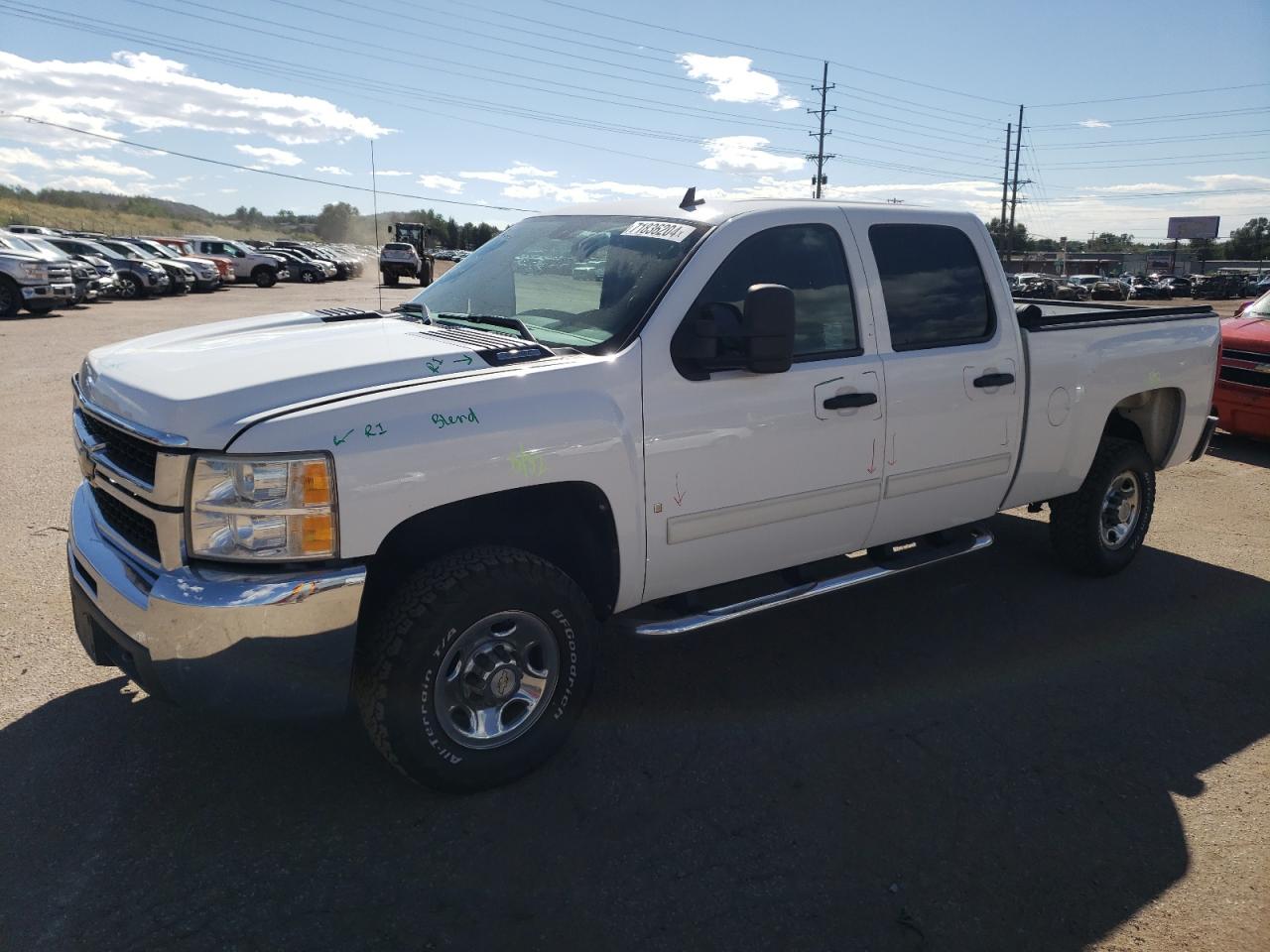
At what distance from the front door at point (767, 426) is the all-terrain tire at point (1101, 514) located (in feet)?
6.64

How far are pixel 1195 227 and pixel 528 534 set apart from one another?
411ft

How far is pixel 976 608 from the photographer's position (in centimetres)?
522

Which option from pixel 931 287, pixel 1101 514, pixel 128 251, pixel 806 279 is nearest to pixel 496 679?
pixel 806 279

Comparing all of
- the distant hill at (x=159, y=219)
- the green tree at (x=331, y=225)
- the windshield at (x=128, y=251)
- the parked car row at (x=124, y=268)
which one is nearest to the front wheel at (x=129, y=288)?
the parked car row at (x=124, y=268)

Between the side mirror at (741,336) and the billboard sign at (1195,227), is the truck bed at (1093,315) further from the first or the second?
the billboard sign at (1195,227)

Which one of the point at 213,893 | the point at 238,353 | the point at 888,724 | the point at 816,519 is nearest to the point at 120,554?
the point at 238,353

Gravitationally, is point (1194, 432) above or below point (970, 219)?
below

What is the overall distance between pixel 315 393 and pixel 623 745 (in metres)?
1.76

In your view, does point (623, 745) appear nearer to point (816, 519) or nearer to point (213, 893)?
point (816, 519)

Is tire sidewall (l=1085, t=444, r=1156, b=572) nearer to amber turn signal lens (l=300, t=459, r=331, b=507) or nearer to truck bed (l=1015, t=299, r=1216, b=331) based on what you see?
truck bed (l=1015, t=299, r=1216, b=331)

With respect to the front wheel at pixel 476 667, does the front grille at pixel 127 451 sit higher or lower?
higher

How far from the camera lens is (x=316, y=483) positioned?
9.01 feet

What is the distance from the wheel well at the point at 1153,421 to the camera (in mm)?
5781

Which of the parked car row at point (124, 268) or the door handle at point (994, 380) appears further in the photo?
the parked car row at point (124, 268)
